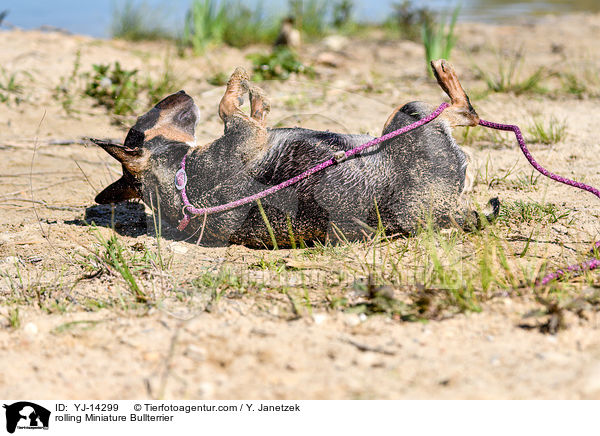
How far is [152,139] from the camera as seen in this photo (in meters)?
3.23

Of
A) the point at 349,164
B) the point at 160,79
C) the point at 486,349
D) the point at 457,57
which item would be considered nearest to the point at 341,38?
the point at 457,57

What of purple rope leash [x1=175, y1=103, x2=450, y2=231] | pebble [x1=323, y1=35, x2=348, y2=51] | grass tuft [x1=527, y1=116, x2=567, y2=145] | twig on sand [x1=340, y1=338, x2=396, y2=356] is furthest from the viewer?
pebble [x1=323, y1=35, x2=348, y2=51]

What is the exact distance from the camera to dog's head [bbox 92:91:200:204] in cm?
317

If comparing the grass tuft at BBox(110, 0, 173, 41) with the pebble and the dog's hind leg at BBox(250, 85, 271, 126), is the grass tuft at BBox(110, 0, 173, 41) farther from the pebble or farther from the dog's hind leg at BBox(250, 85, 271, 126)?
the dog's hind leg at BBox(250, 85, 271, 126)

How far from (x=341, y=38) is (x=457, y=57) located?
5.36ft

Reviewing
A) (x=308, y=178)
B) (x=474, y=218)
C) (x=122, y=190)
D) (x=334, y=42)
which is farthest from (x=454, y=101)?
(x=334, y=42)

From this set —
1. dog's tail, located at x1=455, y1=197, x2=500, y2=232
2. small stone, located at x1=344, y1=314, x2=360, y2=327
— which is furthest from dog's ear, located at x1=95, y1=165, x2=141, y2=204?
dog's tail, located at x1=455, y1=197, x2=500, y2=232

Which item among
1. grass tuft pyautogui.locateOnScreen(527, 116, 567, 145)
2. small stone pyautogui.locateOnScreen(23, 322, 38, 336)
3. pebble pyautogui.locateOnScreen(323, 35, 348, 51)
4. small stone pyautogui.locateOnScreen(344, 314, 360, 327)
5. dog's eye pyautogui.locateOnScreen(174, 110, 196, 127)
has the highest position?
pebble pyautogui.locateOnScreen(323, 35, 348, 51)

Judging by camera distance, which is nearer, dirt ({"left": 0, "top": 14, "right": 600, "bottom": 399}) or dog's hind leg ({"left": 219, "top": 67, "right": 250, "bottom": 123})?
dirt ({"left": 0, "top": 14, "right": 600, "bottom": 399})

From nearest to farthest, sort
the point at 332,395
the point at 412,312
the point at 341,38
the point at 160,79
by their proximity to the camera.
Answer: the point at 332,395, the point at 412,312, the point at 160,79, the point at 341,38

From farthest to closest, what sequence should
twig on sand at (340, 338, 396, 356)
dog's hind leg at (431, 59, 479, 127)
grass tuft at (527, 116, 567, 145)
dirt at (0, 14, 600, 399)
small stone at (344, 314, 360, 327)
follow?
grass tuft at (527, 116, 567, 145) < dog's hind leg at (431, 59, 479, 127) < small stone at (344, 314, 360, 327) < twig on sand at (340, 338, 396, 356) < dirt at (0, 14, 600, 399)

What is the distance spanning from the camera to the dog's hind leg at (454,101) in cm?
311

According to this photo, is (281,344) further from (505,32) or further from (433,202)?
(505,32)
